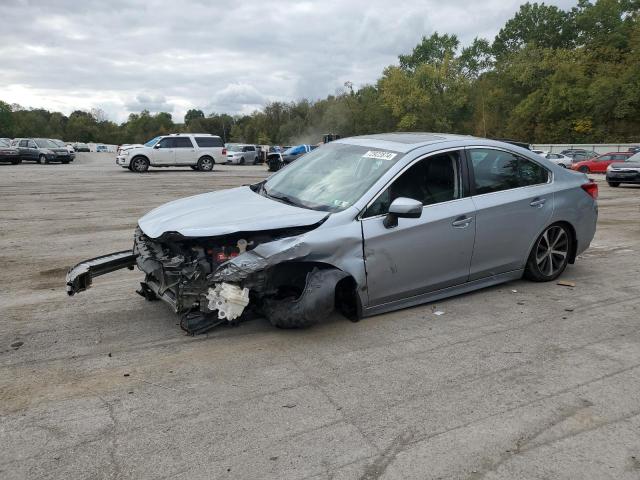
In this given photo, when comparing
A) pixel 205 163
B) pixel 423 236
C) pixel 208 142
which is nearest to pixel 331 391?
pixel 423 236

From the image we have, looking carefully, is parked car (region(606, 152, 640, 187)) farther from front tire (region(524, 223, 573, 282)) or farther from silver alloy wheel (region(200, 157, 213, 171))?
silver alloy wheel (region(200, 157, 213, 171))

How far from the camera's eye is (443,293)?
5.05m

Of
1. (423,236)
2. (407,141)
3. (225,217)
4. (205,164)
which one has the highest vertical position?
(407,141)

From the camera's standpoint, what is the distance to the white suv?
26422mm

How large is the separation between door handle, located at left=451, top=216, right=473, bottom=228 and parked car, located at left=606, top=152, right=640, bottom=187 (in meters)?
17.9

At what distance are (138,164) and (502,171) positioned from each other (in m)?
23.6

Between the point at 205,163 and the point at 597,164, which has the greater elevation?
the point at 205,163

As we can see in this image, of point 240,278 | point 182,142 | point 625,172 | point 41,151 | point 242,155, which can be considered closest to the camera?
point 240,278

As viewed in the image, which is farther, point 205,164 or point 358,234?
point 205,164

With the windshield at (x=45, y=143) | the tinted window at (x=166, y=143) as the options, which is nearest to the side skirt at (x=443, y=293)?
the tinted window at (x=166, y=143)

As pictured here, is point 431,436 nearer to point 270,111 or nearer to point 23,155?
point 23,155

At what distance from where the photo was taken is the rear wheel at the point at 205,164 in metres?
28.0

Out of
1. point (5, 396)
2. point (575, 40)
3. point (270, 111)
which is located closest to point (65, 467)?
point (5, 396)

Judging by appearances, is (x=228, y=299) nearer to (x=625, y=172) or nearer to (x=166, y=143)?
(x=625, y=172)
